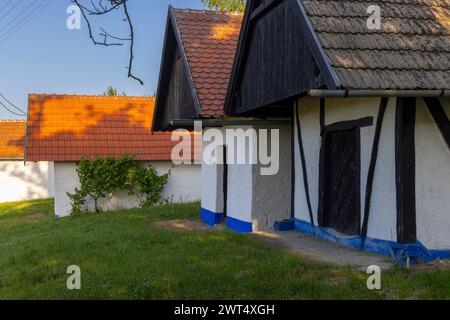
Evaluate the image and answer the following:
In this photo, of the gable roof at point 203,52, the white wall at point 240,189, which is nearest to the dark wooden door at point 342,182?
the white wall at point 240,189

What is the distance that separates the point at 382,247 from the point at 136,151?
15.1 meters

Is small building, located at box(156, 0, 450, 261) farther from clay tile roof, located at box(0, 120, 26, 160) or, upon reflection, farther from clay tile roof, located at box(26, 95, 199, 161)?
clay tile roof, located at box(0, 120, 26, 160)

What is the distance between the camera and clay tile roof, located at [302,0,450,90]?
671 centimetres

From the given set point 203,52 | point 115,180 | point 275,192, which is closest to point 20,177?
point 115,180

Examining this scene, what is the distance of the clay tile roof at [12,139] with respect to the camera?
32781 millimetres

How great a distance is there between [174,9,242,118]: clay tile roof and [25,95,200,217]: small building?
7.83 metres

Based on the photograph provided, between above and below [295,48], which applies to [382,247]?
below

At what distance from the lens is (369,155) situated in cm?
813

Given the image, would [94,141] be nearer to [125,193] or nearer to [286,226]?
[125,193]

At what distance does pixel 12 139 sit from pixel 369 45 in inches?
1262

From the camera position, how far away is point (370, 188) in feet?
26.4

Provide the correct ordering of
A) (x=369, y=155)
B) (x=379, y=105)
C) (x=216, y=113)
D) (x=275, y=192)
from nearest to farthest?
(x=379, y=105), (x=369, y=155), (x=275, y=192), (x=216, y=113)
